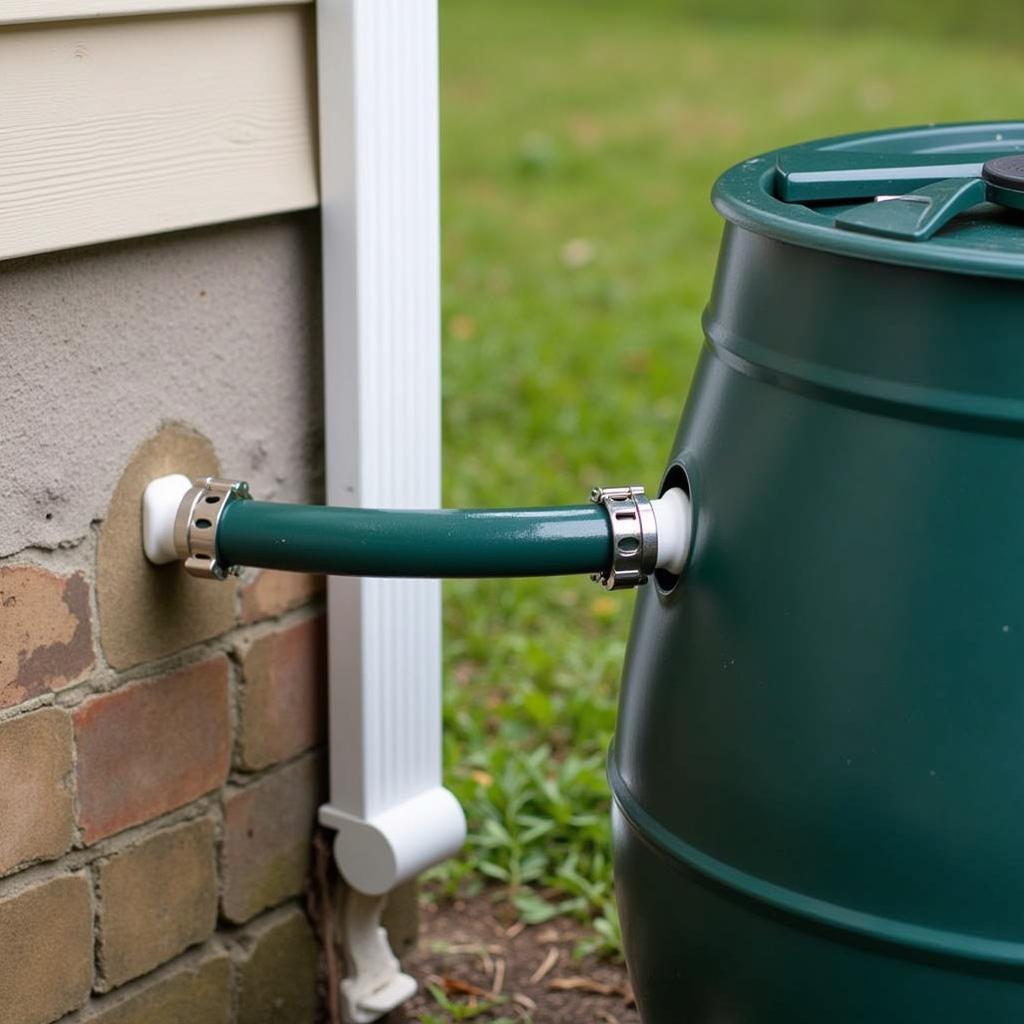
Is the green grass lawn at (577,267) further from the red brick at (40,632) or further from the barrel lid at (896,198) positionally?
the barrel lid at (896,198)

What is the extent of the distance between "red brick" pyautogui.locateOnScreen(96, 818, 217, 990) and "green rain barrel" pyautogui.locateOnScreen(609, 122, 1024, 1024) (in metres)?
0.59

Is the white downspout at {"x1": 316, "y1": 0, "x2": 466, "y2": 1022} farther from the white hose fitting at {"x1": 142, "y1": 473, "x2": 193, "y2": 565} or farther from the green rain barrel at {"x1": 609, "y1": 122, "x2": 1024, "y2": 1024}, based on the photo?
the green rain barrel at {"x1": 609, "y1": 122, "x2": 1024, "y2": 1024}

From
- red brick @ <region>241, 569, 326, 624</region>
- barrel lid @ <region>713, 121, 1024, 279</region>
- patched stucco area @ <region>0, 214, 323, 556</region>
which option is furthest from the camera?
red brick @ <region>241, 569, 326, 624</region>

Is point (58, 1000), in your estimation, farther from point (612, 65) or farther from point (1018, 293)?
point (612, 65)

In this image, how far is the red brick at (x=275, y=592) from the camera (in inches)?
73.7

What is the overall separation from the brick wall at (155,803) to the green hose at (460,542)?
0.29 metres

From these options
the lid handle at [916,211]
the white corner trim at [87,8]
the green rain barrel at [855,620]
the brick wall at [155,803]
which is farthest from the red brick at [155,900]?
the lid handle at [916,211]

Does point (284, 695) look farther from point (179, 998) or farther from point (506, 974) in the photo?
point (506, 974)

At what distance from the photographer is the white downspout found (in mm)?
1772

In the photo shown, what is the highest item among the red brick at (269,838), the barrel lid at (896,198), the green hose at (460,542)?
the barrel lid at (896,198)

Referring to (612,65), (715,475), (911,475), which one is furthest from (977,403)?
(612,65)

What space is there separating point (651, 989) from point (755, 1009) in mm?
161

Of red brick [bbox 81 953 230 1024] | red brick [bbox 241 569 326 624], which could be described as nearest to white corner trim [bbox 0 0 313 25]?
red brick [bbox 241 569 326 624]

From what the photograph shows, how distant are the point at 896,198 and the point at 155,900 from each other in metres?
1.05
